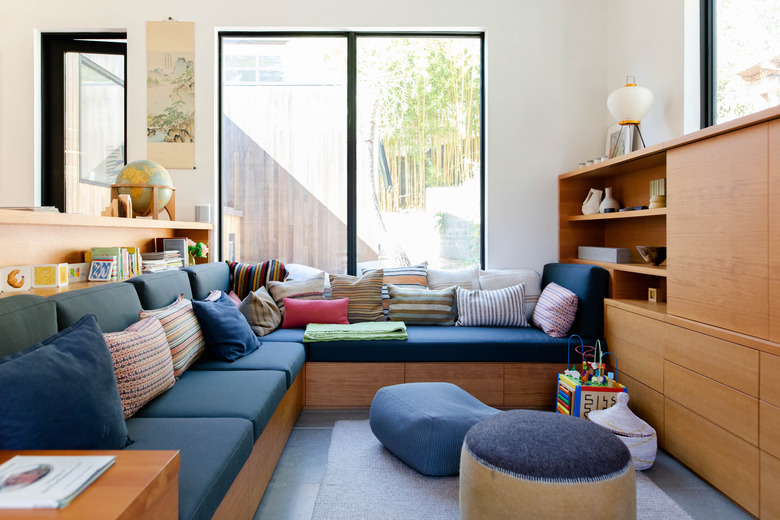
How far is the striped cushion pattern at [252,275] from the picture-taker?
12.4 feet

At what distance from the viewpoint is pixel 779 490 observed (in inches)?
72.4

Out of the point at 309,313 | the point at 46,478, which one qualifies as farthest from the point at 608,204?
the point at 46,478

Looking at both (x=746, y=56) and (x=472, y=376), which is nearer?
(x=746, y=56)

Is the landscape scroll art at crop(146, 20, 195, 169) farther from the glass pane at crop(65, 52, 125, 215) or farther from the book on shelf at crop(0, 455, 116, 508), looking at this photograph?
the book on shelf at crop(0, 455, 116, 508)

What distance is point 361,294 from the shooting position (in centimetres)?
375

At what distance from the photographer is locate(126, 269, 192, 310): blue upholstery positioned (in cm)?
237

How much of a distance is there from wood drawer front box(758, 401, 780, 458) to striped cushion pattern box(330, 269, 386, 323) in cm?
232

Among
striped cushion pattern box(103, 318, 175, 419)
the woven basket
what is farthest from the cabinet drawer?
striped cushion pattern box(103, 318, 175, 419)

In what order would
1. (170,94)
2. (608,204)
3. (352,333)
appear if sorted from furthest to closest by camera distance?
(170,94) → (608,204) → (352,333)

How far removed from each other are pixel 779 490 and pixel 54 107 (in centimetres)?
505

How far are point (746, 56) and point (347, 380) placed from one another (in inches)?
112

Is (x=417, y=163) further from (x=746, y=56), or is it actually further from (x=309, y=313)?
(x=746, y=56)

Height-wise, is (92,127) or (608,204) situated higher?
(92,127)

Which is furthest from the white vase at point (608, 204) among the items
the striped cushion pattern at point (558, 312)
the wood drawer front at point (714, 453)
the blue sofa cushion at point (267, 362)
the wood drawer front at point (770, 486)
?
the blue sofa cushion at point (267, 362)
